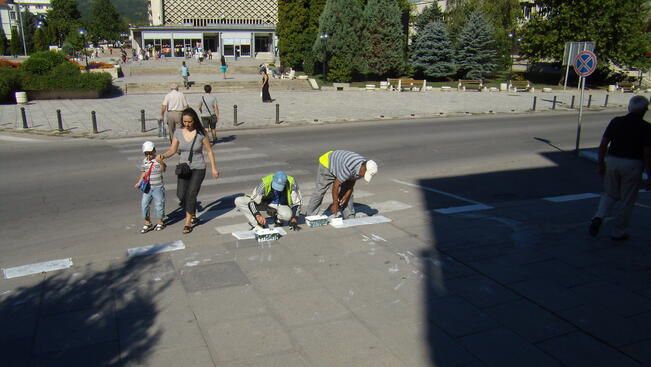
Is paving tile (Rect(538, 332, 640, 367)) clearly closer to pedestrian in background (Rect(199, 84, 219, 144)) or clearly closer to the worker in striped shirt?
the worker in striped shirt

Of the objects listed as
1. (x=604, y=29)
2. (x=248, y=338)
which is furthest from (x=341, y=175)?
(x=604, y=29)

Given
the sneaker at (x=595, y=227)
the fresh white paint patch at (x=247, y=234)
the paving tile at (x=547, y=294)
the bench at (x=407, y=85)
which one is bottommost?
the fresh white paint patch at (x=247, y=234)

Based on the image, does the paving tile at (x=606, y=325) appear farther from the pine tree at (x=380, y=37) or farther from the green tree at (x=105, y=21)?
the green tree at (x=105, y=21)

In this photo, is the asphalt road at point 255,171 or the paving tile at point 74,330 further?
the asphalt road at point 255,171

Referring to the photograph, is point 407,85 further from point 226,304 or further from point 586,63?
point 226,304

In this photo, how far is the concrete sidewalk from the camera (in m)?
19.3

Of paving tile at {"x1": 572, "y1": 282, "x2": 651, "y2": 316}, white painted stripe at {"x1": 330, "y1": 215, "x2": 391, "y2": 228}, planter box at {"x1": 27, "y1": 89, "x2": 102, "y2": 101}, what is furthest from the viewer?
planter box at {"x1": 27, "y1": 89, "x2": 102, "y2": 101}

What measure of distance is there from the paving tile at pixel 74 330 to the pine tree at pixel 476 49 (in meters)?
43.6

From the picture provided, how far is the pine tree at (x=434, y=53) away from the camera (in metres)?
44.0

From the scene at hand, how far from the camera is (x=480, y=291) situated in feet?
17.2

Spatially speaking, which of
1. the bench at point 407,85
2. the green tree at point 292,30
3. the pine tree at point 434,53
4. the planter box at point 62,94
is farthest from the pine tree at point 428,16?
the planter box at point 62,94

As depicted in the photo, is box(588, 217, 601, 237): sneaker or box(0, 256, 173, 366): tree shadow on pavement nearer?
box(0, 256, 173, 366): tree shadow on pavement

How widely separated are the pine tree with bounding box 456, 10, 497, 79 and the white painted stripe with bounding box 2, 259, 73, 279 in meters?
42.7

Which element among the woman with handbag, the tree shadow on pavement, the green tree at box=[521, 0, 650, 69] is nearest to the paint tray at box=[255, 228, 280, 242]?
the woman with handbag
